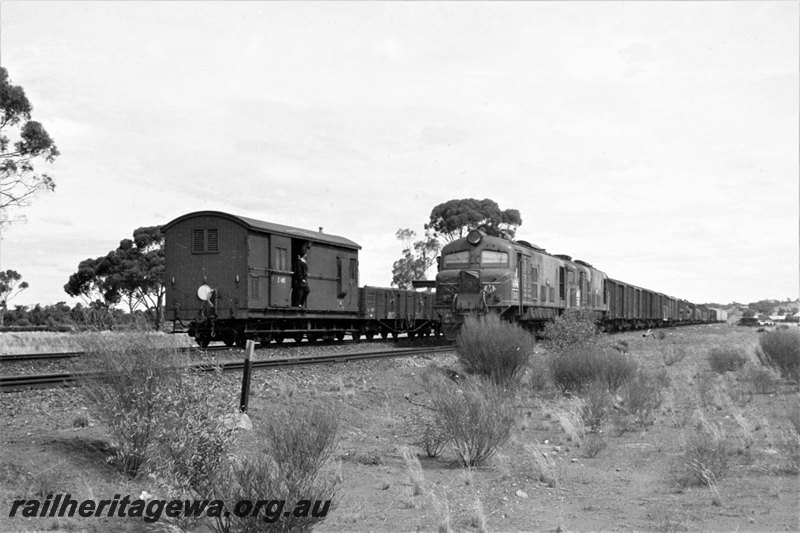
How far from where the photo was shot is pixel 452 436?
378 inches

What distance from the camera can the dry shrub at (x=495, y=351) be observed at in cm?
1648

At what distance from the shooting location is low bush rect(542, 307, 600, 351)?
67.0ft

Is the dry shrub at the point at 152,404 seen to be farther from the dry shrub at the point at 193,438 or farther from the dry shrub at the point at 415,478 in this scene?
the dry shrub at the point at 415,478

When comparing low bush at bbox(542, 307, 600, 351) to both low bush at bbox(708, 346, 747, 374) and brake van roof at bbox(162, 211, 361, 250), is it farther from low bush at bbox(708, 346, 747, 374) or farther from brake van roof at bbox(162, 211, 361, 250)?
brake van roof at bbox(162, 211, 361, 250)

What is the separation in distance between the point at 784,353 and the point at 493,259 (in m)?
8.29

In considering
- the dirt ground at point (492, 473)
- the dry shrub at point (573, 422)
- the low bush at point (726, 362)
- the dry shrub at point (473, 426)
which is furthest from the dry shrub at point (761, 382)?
the dry shrub at point (473, 426)

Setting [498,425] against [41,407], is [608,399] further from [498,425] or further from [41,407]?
[41,407]

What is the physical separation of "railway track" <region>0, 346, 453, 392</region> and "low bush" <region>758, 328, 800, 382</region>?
30.7 ft

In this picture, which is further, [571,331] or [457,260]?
[457,260]

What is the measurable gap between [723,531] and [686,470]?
2.21m

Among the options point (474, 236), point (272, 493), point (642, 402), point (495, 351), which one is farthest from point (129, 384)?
point (474, 236)

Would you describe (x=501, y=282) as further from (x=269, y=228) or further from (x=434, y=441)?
(x=434, y=441)

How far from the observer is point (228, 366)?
50.4 feet

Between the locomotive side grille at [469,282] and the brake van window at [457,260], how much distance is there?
55 centimetres
